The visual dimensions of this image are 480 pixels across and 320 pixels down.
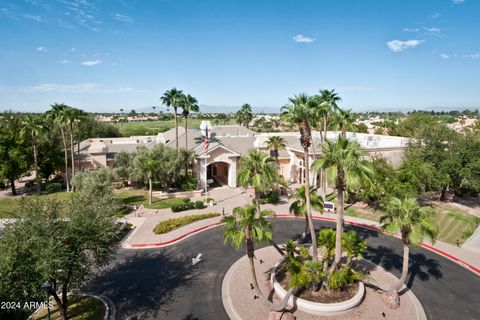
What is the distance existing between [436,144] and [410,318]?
26609mm

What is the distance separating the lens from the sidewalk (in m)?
24.0

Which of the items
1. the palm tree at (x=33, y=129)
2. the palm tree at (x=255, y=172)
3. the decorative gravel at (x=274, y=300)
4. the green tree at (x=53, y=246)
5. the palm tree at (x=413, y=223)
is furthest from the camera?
the palm tree at (x=33, y=129)

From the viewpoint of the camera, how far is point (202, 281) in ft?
67.1

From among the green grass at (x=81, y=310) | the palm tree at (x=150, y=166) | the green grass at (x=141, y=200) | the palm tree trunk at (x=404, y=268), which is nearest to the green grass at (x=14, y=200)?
the green grass at (x=141, y=200)

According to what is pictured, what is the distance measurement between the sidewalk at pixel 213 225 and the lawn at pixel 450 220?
2.68 ft

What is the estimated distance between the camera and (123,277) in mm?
20984

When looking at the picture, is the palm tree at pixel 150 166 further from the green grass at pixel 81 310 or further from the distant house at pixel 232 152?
the green grass at pixel 81 310

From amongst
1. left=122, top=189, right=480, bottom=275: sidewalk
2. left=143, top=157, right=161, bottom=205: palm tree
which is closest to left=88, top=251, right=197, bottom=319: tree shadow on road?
left=122, top=189, right=480, bottom=275: sidewalk

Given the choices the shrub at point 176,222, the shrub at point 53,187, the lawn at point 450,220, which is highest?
the shrub at point 53,187

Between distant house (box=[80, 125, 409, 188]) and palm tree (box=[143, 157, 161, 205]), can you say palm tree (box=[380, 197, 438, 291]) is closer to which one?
distant house (box=[80, 125, 409, 188])

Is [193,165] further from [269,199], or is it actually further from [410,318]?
[410,318]

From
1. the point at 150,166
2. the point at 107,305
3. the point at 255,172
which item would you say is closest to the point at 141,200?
the point at 150,166

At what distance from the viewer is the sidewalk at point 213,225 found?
24016 millimetres

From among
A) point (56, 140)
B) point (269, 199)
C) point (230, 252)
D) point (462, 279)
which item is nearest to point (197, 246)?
point (230, 252)
